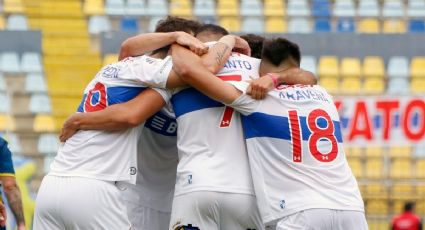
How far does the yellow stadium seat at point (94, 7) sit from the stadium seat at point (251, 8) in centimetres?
228

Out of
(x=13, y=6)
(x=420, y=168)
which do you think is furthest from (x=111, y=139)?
(x=13, y=6)

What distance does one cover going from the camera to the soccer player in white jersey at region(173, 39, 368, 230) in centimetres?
579

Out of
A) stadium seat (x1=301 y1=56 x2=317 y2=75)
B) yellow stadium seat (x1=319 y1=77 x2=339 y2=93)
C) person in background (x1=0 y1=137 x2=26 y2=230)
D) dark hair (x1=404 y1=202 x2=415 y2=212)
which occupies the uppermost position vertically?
person in background (x1=0 y1=137 x2=26 y2=230)

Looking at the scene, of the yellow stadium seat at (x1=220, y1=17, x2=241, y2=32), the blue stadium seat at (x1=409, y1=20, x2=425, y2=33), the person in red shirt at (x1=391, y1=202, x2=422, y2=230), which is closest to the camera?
the person in red shirt at (x1=391, y1=202, x2=422, y2=230)

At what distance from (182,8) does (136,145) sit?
1102 centimetres

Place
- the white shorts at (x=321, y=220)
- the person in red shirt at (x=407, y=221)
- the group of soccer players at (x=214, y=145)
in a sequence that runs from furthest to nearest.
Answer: the person in red shirt at (x=407, y=221)
the group of soccer players at (x=214, y=145)
the white shorts at (x=321, y=220)

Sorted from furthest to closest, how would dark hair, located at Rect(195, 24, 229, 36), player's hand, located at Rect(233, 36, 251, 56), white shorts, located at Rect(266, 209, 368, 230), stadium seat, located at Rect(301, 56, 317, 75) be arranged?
1. stadium seat, located at Rect(301, 56, 317, 75)
2. dark hair, located at Rect(195, 24, 229, 36)
3. player's hand, located at Rect(233, 36, 251, 56)
4. white shorts, located at Rect(266, 209, 368, 230)

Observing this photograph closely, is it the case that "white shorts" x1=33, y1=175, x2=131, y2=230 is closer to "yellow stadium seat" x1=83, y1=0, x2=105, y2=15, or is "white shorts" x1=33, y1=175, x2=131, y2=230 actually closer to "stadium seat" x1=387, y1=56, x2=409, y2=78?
"stadium seat" x1=387, y1=56, x2=409, y2=78

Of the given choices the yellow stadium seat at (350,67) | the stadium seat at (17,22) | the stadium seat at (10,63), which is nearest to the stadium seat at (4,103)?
the stadium seat at (10,63)

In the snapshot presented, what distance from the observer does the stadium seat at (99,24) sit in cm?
1688

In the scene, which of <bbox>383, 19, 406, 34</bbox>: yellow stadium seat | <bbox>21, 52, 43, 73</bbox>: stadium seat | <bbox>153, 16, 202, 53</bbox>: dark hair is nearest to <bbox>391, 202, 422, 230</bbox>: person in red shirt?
<bbox>383, 19, 406, 34</bbox>: yellow stadium seat

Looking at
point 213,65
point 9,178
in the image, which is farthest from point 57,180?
point 9,178

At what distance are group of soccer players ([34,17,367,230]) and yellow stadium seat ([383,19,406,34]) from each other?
1077 centimetres

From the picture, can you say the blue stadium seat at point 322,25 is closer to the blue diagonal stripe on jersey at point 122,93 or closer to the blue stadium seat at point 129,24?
the blue stadium seat at point 129,24
